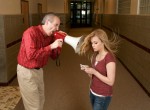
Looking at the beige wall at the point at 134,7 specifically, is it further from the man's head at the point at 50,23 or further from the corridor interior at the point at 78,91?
the man's head at the point at 50,23

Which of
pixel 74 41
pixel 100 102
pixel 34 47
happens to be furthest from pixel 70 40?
pixel 100 102

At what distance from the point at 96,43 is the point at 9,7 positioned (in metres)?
3.46

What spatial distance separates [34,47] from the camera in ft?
7.50

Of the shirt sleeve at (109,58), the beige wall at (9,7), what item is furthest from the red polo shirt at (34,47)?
the beige wall at (9,7)

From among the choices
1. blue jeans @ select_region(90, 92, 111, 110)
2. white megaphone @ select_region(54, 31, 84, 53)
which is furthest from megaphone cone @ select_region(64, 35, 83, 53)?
blue jeans @ select_region(90, 92, 111, 110)

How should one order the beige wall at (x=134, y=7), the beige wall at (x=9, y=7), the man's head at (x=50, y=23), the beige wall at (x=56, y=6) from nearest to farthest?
the man's head at (x=50, y=23) < the beige wall at (x=9, y=7) < the beige wall at (x=134, y=7) < the beige wall at (x=56, y=6)

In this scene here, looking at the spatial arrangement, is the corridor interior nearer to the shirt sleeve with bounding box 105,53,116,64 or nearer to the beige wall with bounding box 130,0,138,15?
the beige wall with bounding box 130,0,138,15

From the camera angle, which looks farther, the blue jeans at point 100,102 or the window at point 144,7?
the window at point 144,7

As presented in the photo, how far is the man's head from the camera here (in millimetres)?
2268

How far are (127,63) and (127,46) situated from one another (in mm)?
439

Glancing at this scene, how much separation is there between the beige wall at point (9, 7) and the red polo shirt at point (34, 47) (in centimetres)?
247

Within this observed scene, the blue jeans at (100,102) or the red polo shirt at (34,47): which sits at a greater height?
the red polo shirt at (34,47)

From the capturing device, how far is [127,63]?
600 centimetres

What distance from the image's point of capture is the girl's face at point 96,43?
2.16 meters
